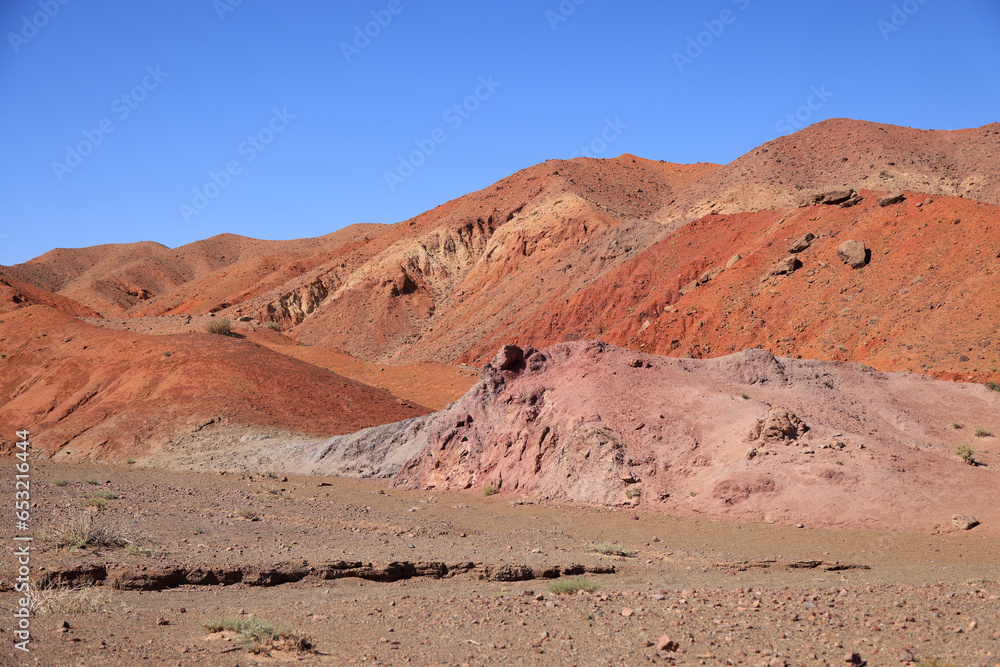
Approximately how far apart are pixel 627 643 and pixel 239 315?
61752 mm

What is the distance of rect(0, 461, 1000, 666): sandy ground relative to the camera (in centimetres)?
657

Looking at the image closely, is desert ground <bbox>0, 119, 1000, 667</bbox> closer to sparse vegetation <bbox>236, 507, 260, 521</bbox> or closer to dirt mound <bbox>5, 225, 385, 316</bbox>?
sparse vegetation <bbox>236, 507, 260, 521</bbox>

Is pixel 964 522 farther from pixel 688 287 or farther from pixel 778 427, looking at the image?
pixel 688 287

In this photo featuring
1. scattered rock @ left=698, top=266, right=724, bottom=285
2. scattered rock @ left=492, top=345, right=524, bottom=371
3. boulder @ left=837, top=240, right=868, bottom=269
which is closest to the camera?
scattered rock @ left=492, top=345, right=524, bottom=371

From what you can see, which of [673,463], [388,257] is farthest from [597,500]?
[388,257]

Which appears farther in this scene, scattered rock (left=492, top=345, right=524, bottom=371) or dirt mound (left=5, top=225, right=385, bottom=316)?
dirt mound (left=5, top=225, right=385, bottom=316)

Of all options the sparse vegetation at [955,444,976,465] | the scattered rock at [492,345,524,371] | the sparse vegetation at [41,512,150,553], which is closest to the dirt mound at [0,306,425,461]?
the scattered rock at [492,345,524,371]

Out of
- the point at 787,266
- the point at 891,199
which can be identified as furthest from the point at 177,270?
the point at 891,199

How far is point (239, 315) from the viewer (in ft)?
210

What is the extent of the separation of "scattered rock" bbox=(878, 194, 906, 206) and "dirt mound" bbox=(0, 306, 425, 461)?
24.6 metres

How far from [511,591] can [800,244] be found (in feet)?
108

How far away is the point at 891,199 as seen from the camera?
3638cm

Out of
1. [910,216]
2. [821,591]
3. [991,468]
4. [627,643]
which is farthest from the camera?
[910,216]

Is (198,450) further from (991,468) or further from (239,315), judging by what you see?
(239,315)
